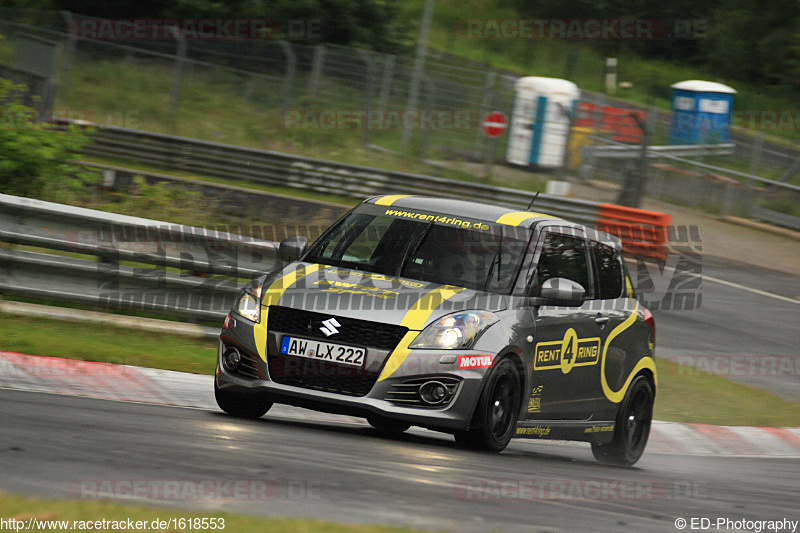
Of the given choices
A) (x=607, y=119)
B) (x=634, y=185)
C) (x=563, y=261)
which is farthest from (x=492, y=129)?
(x=563, y=261)

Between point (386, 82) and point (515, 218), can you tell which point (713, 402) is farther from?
point (386, 82)

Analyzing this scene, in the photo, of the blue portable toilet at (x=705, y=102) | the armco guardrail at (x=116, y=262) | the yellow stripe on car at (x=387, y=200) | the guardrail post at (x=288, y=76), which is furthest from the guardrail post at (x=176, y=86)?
the yellow stripe on car at (x=387, y=200)

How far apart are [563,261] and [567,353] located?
0.68 metres

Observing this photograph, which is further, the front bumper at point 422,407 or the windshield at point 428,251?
the windshield at point 428,251

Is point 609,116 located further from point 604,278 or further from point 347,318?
point 347,318

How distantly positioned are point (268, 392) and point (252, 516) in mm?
2740

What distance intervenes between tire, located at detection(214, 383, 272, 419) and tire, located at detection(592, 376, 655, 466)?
9.26ft

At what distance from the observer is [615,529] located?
5109 millimetres

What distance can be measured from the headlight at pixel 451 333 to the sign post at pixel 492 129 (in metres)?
18.2

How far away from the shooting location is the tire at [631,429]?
29.8 ft

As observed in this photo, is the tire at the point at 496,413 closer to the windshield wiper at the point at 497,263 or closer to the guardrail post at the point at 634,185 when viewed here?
the windshield wiper at the point at 497,263

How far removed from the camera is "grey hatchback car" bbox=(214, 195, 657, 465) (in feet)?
23.2

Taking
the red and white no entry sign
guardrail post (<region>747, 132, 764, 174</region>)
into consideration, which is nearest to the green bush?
the red and white no entry sign

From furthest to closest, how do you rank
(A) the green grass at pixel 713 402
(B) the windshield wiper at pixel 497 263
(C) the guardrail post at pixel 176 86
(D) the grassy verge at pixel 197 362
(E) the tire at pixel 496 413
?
1. (C) the guardrail post at pixel 176 86
2. (A) the green grass at pixel 713 402
3. (D) the grassy verge at pixel 197 362
4. (B) the windshield wiper at pixel 497 263
5. (E) the tire at pixel 496 413
